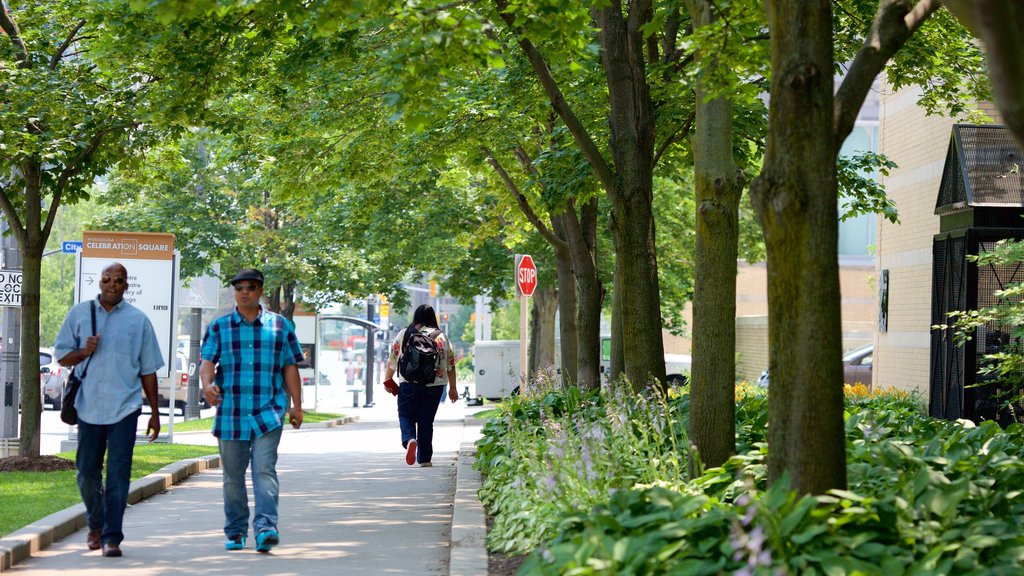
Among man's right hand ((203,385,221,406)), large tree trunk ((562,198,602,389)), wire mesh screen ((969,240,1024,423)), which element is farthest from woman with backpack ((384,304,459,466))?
wire mesh screen ((969,240,1024,423))

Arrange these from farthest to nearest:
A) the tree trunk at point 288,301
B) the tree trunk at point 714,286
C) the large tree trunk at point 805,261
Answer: the tree trunk at point 288,301, the tree trunk at point 714,286, the large tree trunk at point 805,261

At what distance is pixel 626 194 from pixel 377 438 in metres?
13.5

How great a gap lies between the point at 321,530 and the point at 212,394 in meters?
1.91

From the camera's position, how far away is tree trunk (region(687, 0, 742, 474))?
8.56m

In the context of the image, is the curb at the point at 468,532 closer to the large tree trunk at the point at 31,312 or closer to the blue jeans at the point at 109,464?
the blue jeans at the point at 109,464

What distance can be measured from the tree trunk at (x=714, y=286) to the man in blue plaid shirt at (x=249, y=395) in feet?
8.54

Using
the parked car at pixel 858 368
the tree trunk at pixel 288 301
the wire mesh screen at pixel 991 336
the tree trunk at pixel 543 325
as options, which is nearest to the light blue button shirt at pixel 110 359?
the wire mesh screen at pixel 991 336

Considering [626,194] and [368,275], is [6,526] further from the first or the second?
[368,275]

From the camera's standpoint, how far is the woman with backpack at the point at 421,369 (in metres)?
14.3

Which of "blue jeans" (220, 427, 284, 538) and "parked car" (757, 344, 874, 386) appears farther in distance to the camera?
"parked car" (757, 344, 874, 386)

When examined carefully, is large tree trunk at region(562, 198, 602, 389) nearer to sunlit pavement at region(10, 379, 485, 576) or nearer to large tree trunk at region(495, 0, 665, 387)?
sunlit pavement at region(10, 379, 485, 576)

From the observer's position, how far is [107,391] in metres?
8.23

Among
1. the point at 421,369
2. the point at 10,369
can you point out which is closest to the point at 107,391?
the point at 421,369

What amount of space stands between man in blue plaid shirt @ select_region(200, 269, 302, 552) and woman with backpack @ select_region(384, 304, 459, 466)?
5708 millimetres
